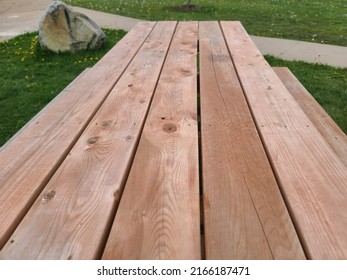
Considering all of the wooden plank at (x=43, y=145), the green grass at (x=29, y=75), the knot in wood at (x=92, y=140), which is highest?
the knot in wood at (x=92, y=140)

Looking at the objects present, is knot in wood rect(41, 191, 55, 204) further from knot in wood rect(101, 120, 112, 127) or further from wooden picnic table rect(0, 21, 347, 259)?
knot in wood rect(101, 120, 112, 127)

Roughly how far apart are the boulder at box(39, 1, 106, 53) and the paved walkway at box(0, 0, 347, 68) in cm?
162

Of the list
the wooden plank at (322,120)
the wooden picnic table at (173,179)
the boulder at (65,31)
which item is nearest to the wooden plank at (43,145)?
the wooden picnic table at (173,179)

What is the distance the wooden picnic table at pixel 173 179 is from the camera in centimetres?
92

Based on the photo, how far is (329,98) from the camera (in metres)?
3.93

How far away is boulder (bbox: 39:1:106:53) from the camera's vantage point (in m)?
5.45

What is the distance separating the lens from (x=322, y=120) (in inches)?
88.2

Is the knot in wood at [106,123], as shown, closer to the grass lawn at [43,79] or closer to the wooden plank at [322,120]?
the wooden plank at [322,120]

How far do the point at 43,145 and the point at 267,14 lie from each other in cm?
807

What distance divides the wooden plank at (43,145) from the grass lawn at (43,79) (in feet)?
5.68

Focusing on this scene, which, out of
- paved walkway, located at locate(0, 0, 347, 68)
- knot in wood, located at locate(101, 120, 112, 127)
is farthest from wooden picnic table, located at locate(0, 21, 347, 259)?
paved walkway, located at locate(0, 0, 347, 68)

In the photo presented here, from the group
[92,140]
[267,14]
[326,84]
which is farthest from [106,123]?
[267,14]

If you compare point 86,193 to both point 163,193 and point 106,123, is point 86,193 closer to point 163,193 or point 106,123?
point 163,193

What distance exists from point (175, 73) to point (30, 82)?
316cm
